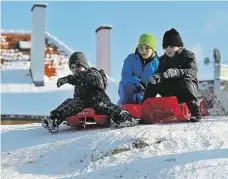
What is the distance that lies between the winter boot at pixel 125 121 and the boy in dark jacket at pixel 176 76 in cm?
46

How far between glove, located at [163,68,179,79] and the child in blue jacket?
0.72 meters

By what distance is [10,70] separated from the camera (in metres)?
19.4

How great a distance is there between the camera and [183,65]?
6.48 metres

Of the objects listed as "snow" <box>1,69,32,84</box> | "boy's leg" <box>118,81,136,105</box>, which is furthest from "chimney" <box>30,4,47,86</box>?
"boy's leg" <box>118,81,136,105</box>

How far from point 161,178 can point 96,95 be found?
262cm

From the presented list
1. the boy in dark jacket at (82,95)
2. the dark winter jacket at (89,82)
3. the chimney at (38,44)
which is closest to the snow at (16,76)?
the chimney at (38,44)

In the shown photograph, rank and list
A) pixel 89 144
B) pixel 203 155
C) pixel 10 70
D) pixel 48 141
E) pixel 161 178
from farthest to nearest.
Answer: pixel 10 70, pixel 48 141, pixel 89 144, pixel 203 155, pixel 161 178

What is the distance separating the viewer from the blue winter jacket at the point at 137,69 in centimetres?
689

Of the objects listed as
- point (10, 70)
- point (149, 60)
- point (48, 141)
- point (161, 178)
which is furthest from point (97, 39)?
point (161, 178)

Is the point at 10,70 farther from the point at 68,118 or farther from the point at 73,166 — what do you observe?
the point at 73,166

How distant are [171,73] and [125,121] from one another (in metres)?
0.80

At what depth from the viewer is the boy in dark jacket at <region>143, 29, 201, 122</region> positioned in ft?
20.3

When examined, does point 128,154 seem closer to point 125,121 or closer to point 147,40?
point 125,121

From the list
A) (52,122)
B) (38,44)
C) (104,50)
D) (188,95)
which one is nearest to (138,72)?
(188,95)
